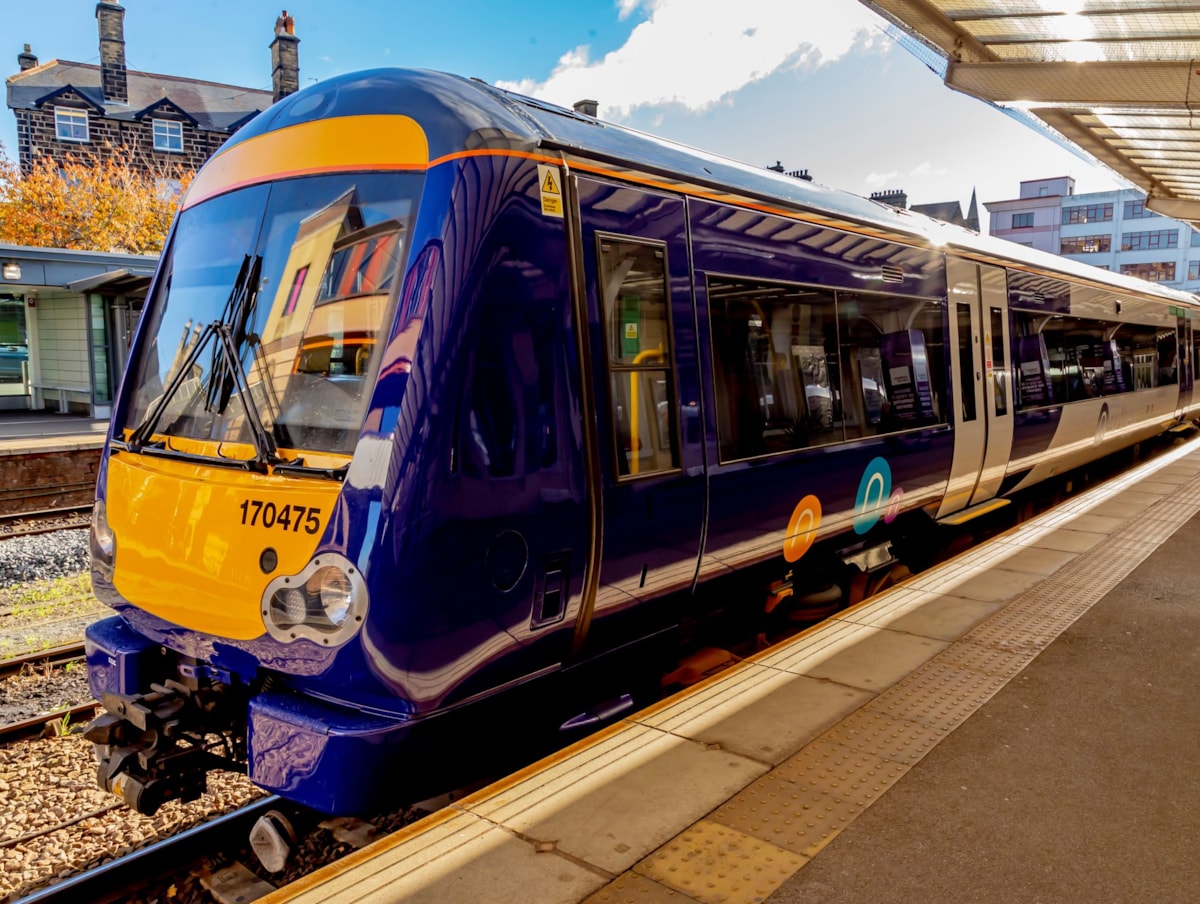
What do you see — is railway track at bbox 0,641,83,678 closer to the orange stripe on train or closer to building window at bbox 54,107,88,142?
the orange stripe on train

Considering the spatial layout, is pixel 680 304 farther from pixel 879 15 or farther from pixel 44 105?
pixel 44 105

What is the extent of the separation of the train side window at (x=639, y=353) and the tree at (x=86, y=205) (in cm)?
3460

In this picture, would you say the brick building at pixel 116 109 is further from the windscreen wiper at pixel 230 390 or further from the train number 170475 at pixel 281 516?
the train number 170475 at pixel 281 516

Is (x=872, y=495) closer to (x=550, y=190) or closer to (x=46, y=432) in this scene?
(x=550, y=190)

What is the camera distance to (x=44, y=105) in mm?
35344

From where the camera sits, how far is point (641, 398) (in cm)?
387

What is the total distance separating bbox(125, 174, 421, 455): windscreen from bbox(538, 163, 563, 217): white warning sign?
486mm

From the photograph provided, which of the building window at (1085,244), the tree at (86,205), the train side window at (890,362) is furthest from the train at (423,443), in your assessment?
the building window at (1085,244)

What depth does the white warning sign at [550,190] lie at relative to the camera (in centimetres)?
346

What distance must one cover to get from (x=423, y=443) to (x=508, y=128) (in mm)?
1266

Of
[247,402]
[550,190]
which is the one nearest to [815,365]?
[550,190]

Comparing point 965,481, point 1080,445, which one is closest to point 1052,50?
point 1080,445

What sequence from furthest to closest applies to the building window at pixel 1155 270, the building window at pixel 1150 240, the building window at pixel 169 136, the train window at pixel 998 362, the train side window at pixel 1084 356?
1. the building window at pixel 1155 270
2. the building window at pixel 1150 240
3. the building window at pixel 169 136
4. the train side window at pixel 1084 356
5. the train window at pixel 998 362

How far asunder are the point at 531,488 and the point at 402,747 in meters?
1.00
